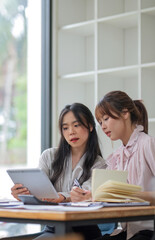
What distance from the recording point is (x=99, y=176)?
6.35 feet

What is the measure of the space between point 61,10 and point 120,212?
2.70 metres

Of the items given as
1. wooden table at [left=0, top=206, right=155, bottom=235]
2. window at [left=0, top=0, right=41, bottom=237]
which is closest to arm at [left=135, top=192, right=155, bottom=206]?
wooden table at [left=0, top=206, right=155, bottom=235]

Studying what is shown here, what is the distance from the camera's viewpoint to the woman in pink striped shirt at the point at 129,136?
2.18 meters

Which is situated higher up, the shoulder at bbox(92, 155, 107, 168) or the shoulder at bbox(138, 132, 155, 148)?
the shoulder at bbox(138, 132, 155, 148)

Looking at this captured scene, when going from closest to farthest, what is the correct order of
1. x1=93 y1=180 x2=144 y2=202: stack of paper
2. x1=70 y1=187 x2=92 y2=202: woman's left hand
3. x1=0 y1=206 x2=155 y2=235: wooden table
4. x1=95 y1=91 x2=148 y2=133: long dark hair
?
1. x1=0 y1=206 x2=155 y2=235: wooden table
2. x1=93 y1=180 x2=144 y2=202: stack of paper
3. x1=70 y1=187 x2=92 y2=202: woman's left hand
4. x1=95 y1=91 x2=148 y2=133: long dark hair

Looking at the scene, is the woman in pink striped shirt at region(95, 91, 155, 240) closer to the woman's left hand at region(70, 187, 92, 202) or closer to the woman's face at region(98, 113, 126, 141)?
the woman's face at region(98, 113, 126, 141)

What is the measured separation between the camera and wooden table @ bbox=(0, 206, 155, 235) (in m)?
1.54

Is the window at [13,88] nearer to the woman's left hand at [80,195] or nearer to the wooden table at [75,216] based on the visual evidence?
the woman's left hand at [80,195]

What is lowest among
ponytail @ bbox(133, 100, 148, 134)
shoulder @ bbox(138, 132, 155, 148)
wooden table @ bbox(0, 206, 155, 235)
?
wooden table @ bbox(0, 206, 155, 235)

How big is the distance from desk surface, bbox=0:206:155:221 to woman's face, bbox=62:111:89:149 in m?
0.86

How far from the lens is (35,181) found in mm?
2010

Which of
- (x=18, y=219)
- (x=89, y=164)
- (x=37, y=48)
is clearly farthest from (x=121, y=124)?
(x=37, y=48)

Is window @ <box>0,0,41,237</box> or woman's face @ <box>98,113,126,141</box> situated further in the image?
window @ <box>0,0,41,237</box>

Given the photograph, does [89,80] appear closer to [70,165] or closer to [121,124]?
[70,165]
